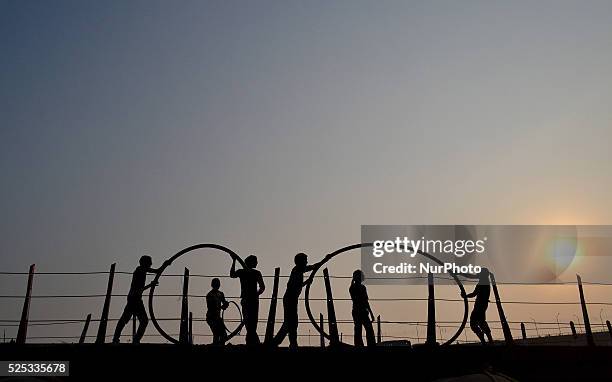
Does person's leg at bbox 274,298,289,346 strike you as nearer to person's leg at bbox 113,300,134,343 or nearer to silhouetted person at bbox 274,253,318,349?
silhouetted person at bbox 274,253,318,349

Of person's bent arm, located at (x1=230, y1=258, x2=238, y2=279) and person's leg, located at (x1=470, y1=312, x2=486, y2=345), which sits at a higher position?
person's bent arm, located at (x1=230, y1=258, x2=238, y2=279)

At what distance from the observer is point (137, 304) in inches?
547

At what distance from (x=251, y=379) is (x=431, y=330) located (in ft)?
12.7

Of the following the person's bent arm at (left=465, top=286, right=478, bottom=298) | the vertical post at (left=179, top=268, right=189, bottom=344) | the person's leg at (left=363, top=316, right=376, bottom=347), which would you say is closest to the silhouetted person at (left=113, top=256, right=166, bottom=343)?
the vertical post at (left=179, top=268, right=189, bottom=344)

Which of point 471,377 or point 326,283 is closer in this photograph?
point 471,377

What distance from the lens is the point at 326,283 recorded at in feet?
45.9

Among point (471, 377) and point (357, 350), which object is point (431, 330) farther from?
point (471, 377)

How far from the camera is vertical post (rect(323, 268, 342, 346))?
504 inches

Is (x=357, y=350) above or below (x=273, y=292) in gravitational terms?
below

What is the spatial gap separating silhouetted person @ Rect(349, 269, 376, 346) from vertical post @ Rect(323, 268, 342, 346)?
86 cm

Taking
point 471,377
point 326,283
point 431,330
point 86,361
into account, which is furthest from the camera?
point 326,283

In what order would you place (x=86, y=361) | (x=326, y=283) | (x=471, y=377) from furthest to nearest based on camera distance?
(x=326, y=283) < (x=86, y=361) < (x=471, y=377)

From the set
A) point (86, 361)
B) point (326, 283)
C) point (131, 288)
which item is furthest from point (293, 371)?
point (131, 288)

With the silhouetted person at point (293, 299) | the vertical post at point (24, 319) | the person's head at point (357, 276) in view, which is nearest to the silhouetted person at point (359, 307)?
the person's head at point (357, 276)
